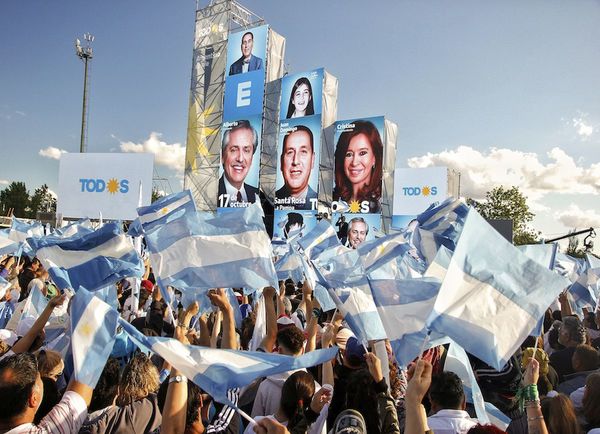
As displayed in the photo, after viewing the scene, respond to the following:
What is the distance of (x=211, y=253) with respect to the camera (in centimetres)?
602

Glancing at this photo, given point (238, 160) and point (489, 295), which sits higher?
point (238, 160)

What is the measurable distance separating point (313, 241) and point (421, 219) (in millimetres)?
2791

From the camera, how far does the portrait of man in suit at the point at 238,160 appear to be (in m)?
34.0

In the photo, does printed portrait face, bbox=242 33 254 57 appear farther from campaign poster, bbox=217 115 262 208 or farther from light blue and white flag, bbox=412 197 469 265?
light blue and white flag, bbox=412 197 469 265

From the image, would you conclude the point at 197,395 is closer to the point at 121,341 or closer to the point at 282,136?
the point at 121,341

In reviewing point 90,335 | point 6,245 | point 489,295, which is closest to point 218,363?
point 90,335

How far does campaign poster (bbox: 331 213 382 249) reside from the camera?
2959 cm

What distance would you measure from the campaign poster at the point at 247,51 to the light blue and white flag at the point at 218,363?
3299 centimetres

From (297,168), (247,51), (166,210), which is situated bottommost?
(166,210)

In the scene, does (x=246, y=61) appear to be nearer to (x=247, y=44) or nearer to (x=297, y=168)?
(x=247, y=44)

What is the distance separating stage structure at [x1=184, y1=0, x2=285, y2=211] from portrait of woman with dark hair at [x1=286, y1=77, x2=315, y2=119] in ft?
18.5

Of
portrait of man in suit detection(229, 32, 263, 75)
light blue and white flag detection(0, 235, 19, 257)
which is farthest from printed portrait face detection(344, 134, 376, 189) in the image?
light blue and white flag detection(0, 235, 19, 257)

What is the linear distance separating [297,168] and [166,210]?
85.1 feet

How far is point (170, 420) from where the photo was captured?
9.30ft
